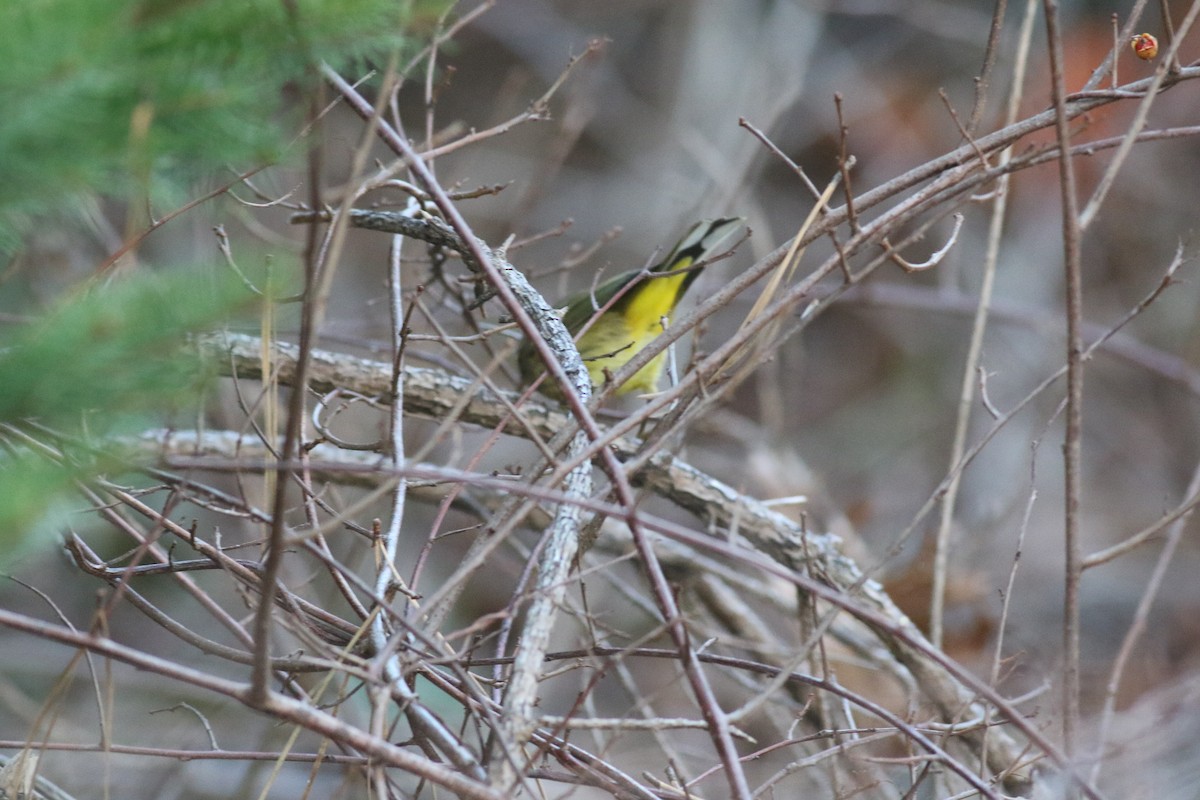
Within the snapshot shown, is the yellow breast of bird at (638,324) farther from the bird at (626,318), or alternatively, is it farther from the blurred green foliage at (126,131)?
the blurred green foliage at (126,131)

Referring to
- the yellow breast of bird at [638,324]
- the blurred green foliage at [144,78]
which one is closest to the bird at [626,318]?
the yellow breast of bird at [638,324]

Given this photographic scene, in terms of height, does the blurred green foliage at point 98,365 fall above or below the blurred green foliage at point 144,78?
below

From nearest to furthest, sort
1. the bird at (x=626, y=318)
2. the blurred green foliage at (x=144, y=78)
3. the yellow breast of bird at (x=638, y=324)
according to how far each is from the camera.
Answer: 1. the blurred green foliage at (x=144, y=78)
2. the bird at (x=626, y=318)
3. the yellow breast of bird at (x=638, y=324)

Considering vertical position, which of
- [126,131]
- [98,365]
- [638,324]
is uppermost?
[126,131]

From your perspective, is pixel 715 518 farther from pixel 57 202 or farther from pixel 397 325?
pixel 57 202

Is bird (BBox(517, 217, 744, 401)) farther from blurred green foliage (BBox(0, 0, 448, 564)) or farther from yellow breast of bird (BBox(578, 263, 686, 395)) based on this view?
blurred green foliage (BBox(0, 0, 448, 564))

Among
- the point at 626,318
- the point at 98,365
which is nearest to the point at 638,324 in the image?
the point at 626,318

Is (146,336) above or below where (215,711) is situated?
above

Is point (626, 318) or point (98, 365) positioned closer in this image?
point (98, 365)

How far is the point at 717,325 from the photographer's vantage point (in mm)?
7832

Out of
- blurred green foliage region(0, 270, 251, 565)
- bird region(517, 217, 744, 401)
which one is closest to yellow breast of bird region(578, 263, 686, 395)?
bird region(517, 217, 744, 401)

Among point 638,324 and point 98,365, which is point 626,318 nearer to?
point 638,324

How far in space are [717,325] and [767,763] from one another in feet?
11.2

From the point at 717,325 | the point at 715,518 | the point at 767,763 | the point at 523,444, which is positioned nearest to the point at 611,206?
the point at 717,325
